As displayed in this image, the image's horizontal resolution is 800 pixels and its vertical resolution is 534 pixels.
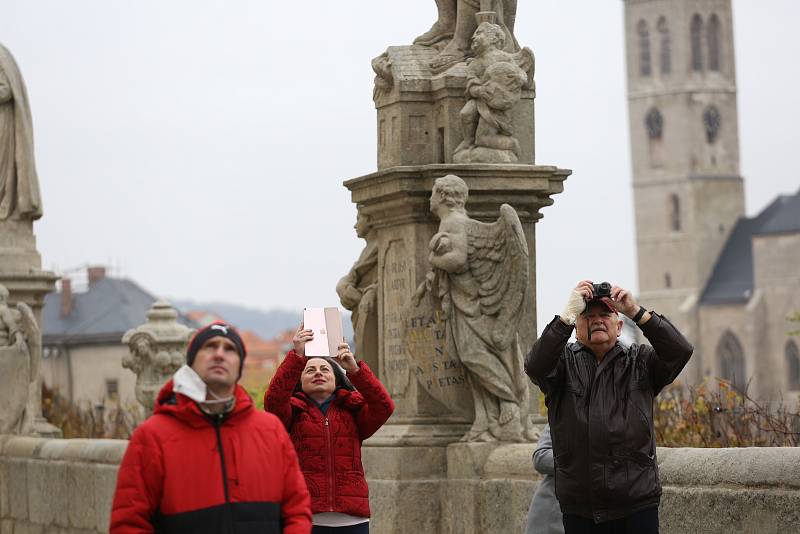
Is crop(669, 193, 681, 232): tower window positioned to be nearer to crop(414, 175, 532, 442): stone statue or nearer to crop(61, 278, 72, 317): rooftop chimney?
crop(61, 278, 72, 317): rooftop chimney

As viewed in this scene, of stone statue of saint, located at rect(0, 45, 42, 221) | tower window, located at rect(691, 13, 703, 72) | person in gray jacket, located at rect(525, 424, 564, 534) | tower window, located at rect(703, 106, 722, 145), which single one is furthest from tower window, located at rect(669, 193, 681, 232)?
person in gray jacket, located at rect(525, 424, 564, 534)

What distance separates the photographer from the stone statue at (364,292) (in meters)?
11.7

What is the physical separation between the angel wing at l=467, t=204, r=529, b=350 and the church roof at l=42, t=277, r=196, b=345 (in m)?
51.7

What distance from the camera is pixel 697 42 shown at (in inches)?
5640

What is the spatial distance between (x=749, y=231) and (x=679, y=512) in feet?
430

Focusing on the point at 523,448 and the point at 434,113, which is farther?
the point at 434,113

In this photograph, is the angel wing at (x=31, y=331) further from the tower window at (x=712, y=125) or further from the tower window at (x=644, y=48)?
the tower window at (x=644, y=48)

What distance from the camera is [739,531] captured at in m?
8.27

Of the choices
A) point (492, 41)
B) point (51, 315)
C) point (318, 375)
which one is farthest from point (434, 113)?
point (51, 315)

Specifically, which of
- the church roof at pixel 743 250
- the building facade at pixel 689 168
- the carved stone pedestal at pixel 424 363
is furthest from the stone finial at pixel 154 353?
the building facade at pixel 689 168

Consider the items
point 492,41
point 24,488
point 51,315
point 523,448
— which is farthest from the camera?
point 51,315

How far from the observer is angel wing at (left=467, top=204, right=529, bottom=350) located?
10.8 m

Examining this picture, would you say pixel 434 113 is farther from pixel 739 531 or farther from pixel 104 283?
pixel 104 283

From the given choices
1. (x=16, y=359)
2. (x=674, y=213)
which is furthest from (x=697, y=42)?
(x=16, y=359)
